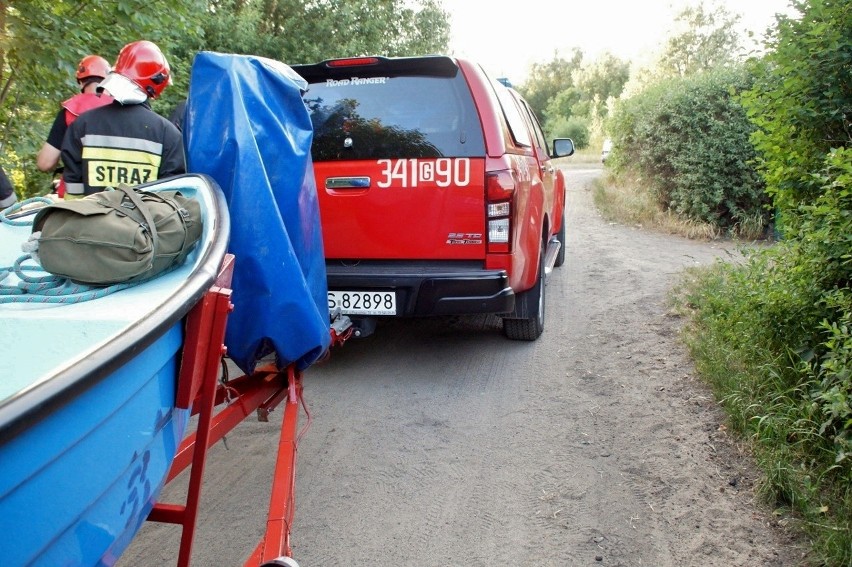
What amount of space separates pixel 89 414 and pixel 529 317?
422 centimetres

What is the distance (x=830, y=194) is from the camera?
11.8 ft

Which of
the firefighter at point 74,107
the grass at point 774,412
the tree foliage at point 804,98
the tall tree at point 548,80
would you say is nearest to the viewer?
the grass at point 774,412

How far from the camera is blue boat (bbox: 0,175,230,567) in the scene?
133 centimetres

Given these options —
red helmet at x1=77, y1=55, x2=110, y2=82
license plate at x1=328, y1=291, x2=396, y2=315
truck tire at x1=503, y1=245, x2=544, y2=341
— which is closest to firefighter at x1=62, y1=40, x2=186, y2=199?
license plate at x1=328, y1=291, x2=396, y2=315

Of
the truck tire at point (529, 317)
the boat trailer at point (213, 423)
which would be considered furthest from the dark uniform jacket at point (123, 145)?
the truck tire at point (529, 317)

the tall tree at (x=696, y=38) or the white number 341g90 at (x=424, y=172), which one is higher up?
the tall tree at (x=696, y=38)

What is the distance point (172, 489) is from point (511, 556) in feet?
5.71

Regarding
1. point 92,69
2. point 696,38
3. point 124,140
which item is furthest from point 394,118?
point 696,38

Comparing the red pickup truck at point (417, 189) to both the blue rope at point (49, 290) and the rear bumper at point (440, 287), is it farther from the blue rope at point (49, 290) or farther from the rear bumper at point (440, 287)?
the blue rope at point (49, 290)

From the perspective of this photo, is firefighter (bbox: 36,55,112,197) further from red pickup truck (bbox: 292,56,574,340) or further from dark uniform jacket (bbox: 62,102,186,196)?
red pickup truck (bbox: 292,56,574,340)

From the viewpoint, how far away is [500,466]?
12.1 ft

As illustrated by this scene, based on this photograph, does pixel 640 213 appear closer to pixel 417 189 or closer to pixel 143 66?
pixel 417 189

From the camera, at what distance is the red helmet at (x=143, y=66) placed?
11.8 ft

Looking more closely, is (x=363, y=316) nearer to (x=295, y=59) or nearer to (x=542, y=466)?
(x=542, y=466)
